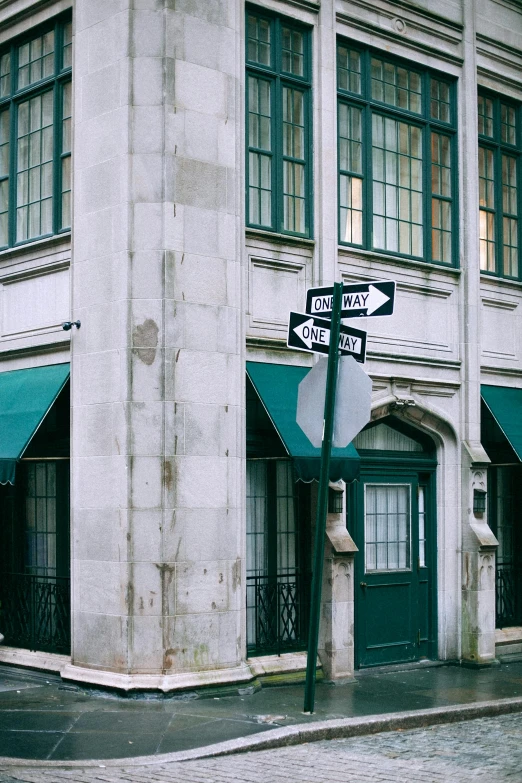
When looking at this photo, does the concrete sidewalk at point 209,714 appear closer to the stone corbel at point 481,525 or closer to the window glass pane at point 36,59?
the stone corbel at point 481,525

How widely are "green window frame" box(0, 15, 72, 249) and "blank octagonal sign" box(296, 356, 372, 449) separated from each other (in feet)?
15.2

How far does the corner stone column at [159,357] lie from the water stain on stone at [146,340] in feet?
0.05

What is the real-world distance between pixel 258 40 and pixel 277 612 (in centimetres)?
722

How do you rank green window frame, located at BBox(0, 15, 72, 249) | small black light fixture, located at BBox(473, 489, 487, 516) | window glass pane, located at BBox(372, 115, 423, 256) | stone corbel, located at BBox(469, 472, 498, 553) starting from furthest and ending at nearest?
small black light fixture, located at BBox(473, 489, 487, 516) → stone corbel, located at BBox(469, 472, 498, 553) → window glass pane, located at BBox(372, 115, 423, 256) → green window frame, located at BBox(0, 15, 72, 249)

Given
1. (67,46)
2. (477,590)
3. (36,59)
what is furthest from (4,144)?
(477,590)

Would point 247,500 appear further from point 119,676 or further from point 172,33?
point 172,33

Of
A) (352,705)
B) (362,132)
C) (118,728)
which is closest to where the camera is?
(118,728)

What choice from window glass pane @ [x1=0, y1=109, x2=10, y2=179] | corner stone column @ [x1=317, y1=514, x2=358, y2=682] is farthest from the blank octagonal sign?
window glass pane @ [x1=0, y1=109, x2=10, y2=179]

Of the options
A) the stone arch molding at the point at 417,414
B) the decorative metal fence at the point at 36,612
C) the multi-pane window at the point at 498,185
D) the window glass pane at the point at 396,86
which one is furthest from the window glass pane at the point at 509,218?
the decorative metal fence at the point at 36,612

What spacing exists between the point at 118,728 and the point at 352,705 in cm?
278

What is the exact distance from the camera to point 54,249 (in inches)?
577

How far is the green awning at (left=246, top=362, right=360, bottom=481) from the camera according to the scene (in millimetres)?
13570

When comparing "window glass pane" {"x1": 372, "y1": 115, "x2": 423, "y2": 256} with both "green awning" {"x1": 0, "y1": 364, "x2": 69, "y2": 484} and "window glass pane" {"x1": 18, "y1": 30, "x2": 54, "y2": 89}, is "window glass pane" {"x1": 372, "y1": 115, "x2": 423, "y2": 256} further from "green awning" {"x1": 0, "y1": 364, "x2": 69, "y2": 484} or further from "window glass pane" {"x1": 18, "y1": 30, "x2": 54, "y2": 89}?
"green awning" {"x1": 0, "y1": 364, "x2": 69, "y2": 484}

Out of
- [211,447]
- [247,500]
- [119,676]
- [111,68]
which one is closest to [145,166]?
[111,68]
